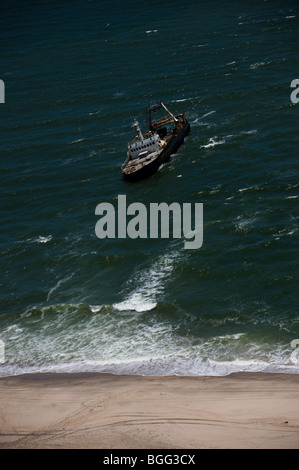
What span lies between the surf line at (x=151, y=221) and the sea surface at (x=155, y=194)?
1111 millimetres

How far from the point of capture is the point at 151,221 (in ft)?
243

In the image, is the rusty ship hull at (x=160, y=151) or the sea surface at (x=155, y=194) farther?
the rusty ship hull at (x=160, y=151)

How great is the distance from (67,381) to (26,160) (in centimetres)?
4523

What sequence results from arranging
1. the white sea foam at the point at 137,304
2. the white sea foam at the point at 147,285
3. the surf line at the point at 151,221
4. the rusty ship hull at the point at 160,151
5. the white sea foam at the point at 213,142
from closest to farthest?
1. the white sea foam at the point at 137,304
2. the white sea foam at the point at 147,285
3. the surf line at the point at 151,221
4. the rusty ship hull at the point at 160,151
5. the white sea foam at the point at 213,142

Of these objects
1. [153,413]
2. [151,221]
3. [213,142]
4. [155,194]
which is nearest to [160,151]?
[155,194]

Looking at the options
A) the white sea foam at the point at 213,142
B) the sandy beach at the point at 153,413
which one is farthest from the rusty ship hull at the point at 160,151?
the sandy beach at the point at 153,413

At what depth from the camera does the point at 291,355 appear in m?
52.7

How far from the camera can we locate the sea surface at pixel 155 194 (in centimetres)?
5747

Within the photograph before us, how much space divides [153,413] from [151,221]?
28831mm

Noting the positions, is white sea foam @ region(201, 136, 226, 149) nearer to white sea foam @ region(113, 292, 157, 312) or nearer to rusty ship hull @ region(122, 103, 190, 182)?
rusty ship hull @ region(122, 103, 190, 182)

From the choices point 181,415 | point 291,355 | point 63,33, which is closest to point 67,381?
point 181,415

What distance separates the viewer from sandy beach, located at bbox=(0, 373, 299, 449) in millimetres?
46656

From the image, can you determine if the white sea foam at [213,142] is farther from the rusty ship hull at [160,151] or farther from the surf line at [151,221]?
the surf line at [151,221]

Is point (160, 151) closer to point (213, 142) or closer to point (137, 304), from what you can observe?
point (213, 142)
